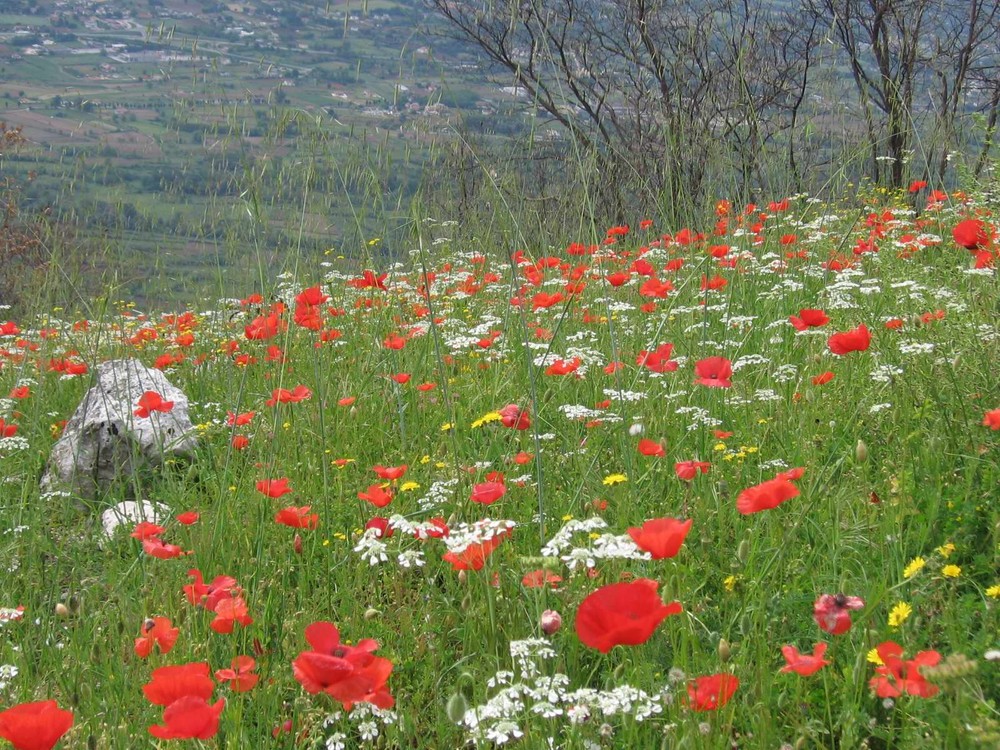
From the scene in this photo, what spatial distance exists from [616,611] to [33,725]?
0.79m

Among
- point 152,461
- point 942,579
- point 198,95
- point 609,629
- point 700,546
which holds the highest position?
point 198,95

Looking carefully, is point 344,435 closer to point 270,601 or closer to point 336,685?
point 270,601

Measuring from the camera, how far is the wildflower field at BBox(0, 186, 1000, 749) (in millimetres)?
1379

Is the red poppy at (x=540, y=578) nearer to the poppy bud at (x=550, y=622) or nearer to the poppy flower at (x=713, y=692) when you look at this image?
the poppy bud at (x=550, y=622)

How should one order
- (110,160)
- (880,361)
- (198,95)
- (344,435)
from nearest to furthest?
(880,361)
(344,435)
(198,95)
(110,160)

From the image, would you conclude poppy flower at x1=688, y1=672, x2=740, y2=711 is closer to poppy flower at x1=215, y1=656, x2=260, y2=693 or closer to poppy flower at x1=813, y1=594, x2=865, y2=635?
poppy flower at x1=813, y1=594, x2=865, y2=635

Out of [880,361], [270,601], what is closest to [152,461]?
[270,601]

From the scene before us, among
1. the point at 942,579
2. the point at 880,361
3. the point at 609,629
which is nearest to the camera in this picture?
the point at 609,629

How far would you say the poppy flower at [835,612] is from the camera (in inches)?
52.9

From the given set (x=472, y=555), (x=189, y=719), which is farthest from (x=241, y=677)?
(x=472, y=555)

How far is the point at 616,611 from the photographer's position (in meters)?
1.19

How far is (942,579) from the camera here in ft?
5.52

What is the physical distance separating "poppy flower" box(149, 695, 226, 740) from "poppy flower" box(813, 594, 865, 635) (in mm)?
897

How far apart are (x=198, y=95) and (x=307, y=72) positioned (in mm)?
416
